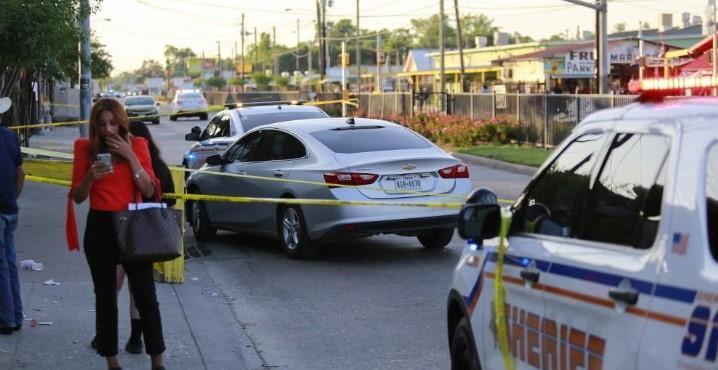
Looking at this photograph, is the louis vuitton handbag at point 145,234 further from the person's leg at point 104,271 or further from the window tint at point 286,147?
the window tint at point 286,147

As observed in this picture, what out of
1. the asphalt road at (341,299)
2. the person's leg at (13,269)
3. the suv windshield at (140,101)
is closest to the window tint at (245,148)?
the asphalt road at (341,299)

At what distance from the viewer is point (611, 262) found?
156 inches

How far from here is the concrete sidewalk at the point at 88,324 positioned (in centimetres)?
777

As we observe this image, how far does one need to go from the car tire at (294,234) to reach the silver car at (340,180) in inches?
0.4

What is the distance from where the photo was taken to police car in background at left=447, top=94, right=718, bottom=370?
11.4 ft

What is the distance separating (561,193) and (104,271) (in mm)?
3062

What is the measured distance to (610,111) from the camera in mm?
4531

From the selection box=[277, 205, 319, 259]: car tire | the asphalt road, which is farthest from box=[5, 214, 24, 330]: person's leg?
box=[277, 205, 319, 259]: car tire

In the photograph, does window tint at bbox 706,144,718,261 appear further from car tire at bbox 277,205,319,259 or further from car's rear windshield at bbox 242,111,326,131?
car's rear windshield at bbox 242,111,326,131

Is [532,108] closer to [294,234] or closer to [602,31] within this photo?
[602,31]

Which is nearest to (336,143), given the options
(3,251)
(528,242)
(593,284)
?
(3,251)

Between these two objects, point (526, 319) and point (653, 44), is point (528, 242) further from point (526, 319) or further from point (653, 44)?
point (653, 44)

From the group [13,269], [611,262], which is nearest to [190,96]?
[13,269]

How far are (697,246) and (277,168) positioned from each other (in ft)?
31.9
